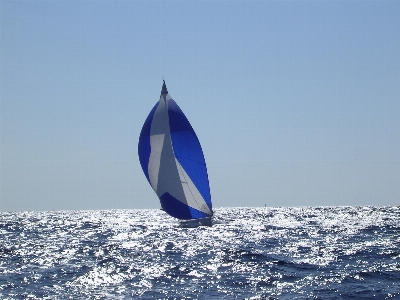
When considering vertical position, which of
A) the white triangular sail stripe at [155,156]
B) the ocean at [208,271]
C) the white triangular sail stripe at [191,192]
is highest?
the white triangular sail stripe at [155,156]

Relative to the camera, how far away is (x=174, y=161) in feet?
124

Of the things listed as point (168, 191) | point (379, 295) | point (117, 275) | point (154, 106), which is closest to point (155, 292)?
point (117, 275)

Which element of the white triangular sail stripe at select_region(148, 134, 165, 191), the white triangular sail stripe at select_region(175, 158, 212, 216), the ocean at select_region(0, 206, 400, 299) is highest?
the white triangular sail stripe at select_region(148, 134, 165, 191)

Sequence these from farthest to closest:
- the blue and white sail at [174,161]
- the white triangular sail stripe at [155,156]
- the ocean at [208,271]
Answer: the white triangular sail stripe at [155,156], the blue and white sail at [174,161], the ocean at [208,271]

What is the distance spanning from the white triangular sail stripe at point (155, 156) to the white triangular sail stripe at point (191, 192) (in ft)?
4.91

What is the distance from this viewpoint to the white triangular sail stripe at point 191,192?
124ft

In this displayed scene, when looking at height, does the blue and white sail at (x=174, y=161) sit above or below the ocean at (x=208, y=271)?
above

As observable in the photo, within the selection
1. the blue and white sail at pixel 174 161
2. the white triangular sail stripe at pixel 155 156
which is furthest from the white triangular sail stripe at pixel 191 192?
the white triangular sail stripe at pixel 155 156

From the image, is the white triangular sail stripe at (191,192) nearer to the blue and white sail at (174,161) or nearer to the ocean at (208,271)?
the blue and white sail at (174,161)

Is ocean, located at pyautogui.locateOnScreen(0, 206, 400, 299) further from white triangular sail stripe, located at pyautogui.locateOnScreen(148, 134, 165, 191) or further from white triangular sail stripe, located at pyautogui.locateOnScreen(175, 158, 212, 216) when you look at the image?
white triangular sail stripe, located at pyautogui.locateOnScreen(148, 134, 165, 191)

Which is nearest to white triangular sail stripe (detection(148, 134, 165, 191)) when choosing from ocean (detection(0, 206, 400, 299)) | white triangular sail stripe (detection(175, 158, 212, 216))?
white triangular sail stripe (detection(175, 158, 212, 216))

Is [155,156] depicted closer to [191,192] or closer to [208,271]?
[191,192]

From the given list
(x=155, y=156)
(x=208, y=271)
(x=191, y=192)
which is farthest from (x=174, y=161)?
(x=208, y=271)

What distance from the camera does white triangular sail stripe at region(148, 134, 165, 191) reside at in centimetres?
3809
